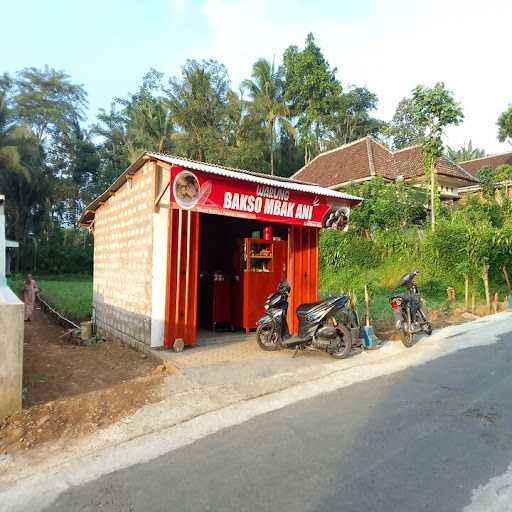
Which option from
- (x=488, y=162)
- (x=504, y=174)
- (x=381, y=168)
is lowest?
(x=504, y=174)

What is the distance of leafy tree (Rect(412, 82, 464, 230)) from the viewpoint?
16625 mm

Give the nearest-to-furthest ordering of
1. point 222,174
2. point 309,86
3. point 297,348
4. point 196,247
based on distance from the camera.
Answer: point 222,174 → point 297,348 → point 196,247 → point 309,86

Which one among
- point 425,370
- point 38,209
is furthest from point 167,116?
point 425,370

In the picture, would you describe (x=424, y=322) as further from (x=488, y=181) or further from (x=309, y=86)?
(x=309, y=86)

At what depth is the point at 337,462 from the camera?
10.4 feet

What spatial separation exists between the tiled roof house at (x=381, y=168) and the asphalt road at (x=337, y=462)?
17421mm

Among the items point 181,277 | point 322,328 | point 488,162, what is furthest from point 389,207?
point 488,162

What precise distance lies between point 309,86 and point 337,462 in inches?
1272

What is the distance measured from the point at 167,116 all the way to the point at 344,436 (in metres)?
31.8

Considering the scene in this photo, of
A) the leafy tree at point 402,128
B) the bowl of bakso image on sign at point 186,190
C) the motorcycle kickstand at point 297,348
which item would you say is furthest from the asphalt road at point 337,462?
the leafy tree at point 402,128

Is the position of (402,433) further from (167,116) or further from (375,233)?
(167,116)

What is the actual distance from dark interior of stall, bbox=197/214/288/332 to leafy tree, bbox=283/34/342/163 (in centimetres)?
2528

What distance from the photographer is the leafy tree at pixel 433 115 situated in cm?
1662

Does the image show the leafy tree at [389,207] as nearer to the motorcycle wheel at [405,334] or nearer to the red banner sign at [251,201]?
the red banner sign at [251,201]
